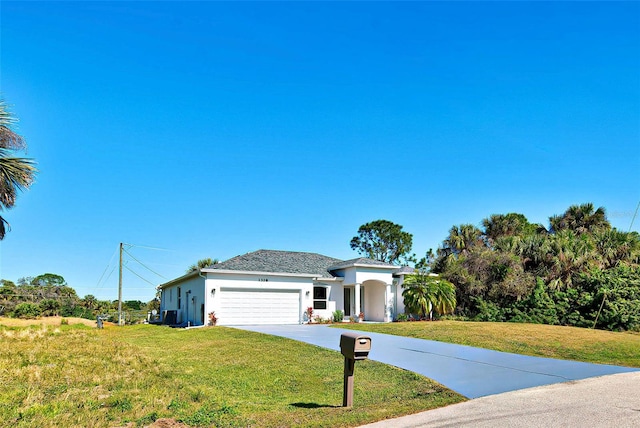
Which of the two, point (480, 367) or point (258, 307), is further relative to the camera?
point (258, 307)

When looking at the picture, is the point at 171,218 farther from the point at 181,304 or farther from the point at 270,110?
the point at 270,110

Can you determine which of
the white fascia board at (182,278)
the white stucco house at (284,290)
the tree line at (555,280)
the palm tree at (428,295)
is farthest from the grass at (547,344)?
the white fascia board at (182,278)

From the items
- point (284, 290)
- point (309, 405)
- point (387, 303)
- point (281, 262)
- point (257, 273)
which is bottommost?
point (309, 405)

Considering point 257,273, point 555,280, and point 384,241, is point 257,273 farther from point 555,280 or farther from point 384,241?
point 384,241

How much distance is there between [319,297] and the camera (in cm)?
2603

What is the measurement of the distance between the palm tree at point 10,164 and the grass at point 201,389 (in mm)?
5375

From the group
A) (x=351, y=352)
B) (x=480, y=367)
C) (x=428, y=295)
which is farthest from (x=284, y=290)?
(x=351, y=352)

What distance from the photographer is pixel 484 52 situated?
1666 cm

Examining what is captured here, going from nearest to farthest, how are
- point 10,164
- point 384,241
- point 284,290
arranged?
point 10,164 < point 284,290 < point 384,241

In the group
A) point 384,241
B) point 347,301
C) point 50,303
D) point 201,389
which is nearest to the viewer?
point 201,389

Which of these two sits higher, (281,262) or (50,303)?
(281,262)

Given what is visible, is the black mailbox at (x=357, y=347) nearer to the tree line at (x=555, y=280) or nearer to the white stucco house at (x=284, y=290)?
the white stucco house at (x=284, y=290)

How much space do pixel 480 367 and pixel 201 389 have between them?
548cm

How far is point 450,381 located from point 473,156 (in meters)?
17.3
